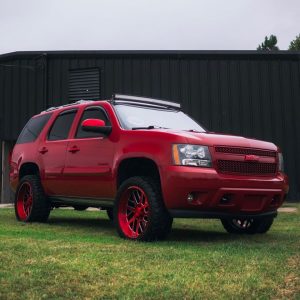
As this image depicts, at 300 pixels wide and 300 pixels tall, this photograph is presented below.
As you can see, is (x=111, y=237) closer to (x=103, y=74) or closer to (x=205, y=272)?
(x=205, y=272)

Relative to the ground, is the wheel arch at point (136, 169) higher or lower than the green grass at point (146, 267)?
higher

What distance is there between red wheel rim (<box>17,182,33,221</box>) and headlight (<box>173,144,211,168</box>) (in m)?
3.55


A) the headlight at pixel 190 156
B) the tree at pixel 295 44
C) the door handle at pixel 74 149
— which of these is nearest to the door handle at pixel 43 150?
the door handle at pixel 74 149

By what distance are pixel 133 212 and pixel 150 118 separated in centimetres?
149

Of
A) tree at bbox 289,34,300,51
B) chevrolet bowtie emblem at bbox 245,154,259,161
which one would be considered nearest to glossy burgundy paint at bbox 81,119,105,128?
chevrolet bowtie emblem at bbox 245,154,259,161

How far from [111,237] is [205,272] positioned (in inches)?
96.7

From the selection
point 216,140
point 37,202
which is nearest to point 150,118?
point 216,140

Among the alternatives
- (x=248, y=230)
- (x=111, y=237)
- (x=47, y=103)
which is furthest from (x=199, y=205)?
(x=47, y=103)

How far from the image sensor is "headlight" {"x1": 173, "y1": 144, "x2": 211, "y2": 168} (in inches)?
227

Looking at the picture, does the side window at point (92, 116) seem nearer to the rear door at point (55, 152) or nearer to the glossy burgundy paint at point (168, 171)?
the glossy burgundy paint at point (168, 171)

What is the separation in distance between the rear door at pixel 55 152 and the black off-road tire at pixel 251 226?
2568mm

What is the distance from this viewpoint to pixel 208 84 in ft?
51.4

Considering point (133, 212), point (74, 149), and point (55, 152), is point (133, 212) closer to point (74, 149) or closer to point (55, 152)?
point (74, 149)

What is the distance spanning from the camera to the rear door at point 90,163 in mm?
6715
